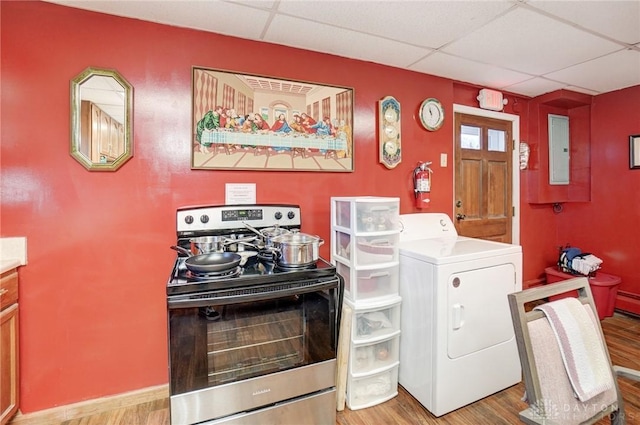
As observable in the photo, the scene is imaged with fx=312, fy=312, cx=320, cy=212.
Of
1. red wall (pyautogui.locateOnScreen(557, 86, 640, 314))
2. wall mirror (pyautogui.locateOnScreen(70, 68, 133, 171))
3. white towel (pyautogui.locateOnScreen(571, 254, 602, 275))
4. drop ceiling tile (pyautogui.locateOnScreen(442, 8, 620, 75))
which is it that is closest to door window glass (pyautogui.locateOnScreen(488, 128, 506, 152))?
drop ceiling tile (pyautogui.locateOnScreen(442, 8, 620, 75))

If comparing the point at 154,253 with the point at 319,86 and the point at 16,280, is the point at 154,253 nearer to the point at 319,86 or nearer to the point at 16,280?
the point at 16,280

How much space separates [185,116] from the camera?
1991 mm

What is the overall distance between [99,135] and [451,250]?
224 cm

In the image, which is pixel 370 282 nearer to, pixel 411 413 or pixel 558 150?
pixel 411 413

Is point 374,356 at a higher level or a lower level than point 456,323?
lower

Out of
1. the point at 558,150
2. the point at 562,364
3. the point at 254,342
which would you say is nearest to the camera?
the point at 562,364

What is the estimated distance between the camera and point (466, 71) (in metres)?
2.72

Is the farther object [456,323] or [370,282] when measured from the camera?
[370,282]

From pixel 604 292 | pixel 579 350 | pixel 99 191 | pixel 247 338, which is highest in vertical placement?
pixel 99 191

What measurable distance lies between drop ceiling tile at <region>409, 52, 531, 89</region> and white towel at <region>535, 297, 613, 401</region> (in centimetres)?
201

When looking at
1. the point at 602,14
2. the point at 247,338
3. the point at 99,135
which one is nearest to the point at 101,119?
the point at 99,135

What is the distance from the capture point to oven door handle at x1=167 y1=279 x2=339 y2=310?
1.30m

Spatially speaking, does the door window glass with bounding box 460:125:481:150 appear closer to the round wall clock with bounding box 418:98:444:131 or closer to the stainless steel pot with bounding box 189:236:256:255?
the round wall clock with bounding box 418:98:444:131

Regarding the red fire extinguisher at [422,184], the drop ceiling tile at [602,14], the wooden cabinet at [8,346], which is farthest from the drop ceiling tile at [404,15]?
the wooden cabinet at [8,346]
